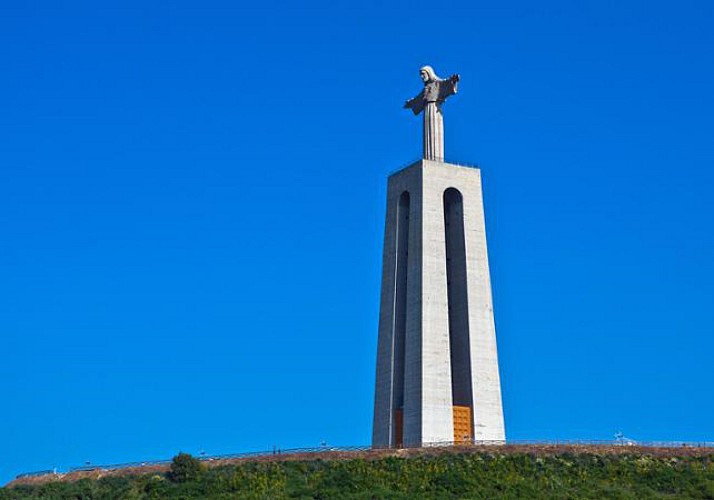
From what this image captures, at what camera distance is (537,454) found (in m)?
50.9

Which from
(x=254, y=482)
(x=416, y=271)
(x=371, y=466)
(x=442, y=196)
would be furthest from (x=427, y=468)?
(x=442, y=196)

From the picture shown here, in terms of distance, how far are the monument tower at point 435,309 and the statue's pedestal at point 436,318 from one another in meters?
0.05

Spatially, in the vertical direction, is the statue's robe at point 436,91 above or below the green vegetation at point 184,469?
above

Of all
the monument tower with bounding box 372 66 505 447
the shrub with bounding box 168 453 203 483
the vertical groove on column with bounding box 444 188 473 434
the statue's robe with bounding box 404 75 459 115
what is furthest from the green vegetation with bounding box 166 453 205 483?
the statue's robe with bounding box 404 75 459 115

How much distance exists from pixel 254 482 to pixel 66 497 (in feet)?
26.7

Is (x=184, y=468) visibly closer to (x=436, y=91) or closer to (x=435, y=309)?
(x=435, y=309)

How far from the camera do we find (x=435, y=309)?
58781 millimetres

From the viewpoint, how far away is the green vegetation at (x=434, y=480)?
46469mm

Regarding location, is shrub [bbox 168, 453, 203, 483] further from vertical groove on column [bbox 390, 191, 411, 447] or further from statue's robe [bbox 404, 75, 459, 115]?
statue's robe [bbox 404, 75, 459, 115]

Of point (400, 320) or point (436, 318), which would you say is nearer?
point (436, 318)

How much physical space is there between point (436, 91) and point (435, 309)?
1183cm

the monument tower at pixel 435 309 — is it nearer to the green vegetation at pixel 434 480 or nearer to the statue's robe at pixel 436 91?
the statue's robe at pixel 436 91

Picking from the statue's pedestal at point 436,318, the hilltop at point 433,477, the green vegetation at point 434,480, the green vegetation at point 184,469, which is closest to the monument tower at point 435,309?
the statue's pedestal at point 436,318

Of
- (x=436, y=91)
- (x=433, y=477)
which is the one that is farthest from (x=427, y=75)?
(x=433, y=477)
